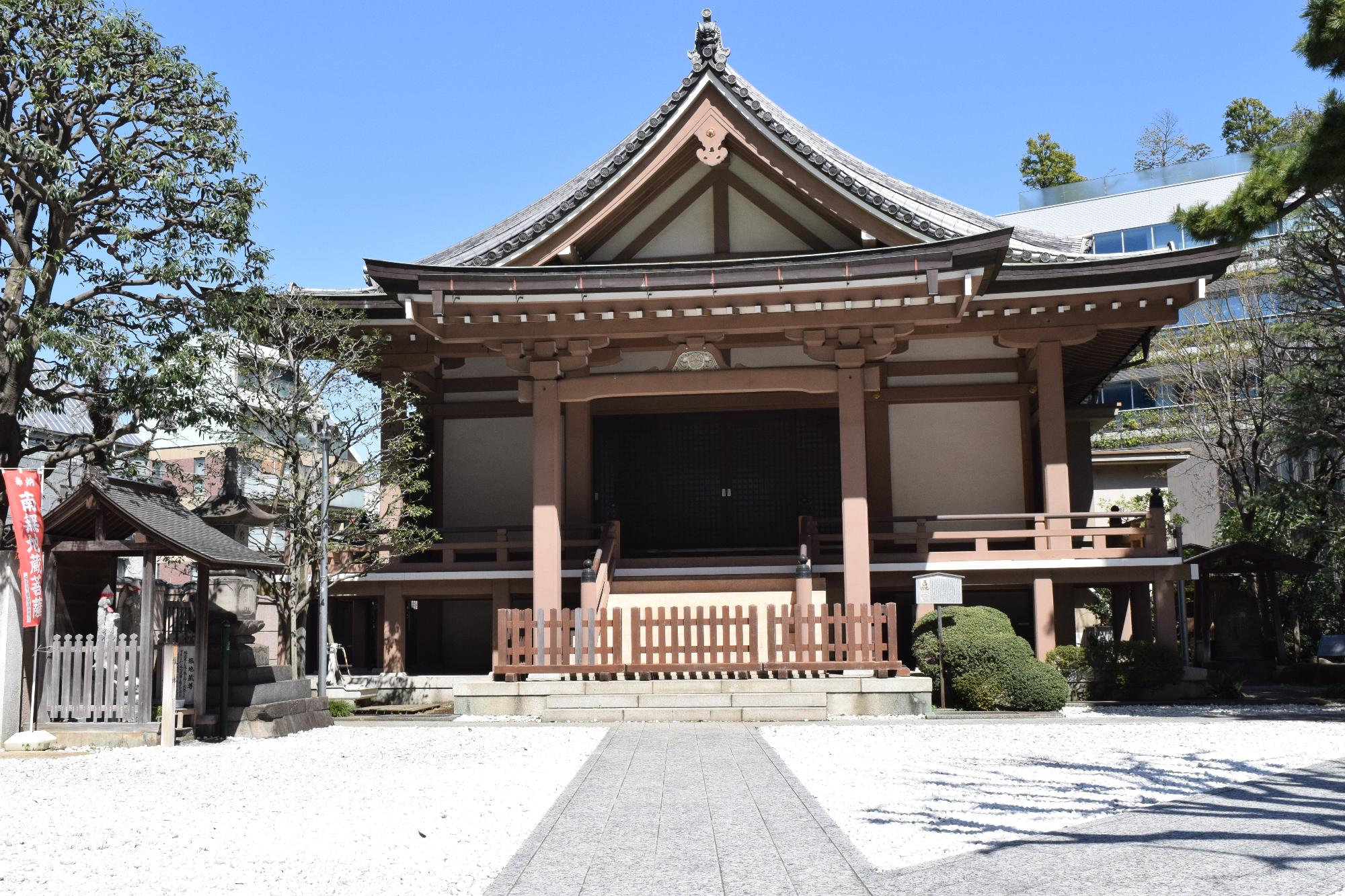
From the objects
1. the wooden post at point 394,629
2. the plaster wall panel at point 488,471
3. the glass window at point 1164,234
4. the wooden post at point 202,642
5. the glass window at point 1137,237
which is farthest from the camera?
the glass window at point 1137,237

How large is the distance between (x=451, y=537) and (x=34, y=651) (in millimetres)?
8759

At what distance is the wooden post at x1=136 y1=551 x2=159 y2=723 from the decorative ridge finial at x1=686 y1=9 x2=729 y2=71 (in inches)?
385

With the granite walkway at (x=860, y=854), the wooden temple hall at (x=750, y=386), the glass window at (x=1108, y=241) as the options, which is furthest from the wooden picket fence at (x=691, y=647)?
the glass window at (x=1108, y=241)

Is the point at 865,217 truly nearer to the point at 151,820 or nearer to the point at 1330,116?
the point at 1330,116

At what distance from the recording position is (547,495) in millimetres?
15562

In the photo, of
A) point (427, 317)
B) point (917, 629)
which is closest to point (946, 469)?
point (917, 629)

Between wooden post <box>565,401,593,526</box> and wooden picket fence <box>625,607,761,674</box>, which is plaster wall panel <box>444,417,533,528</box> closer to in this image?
wooden post <box>565,401,593,526</box>

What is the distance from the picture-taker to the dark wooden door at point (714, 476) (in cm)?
1909

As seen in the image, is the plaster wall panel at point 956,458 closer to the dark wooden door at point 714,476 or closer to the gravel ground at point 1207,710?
the dark wooden door at point 714,476

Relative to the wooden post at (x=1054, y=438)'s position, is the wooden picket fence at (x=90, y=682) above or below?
below

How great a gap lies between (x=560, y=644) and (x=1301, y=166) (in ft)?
33.1

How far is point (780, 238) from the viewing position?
55.3ft

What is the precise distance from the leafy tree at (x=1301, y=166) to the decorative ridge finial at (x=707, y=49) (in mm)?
6692

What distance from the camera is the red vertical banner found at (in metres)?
10.5
